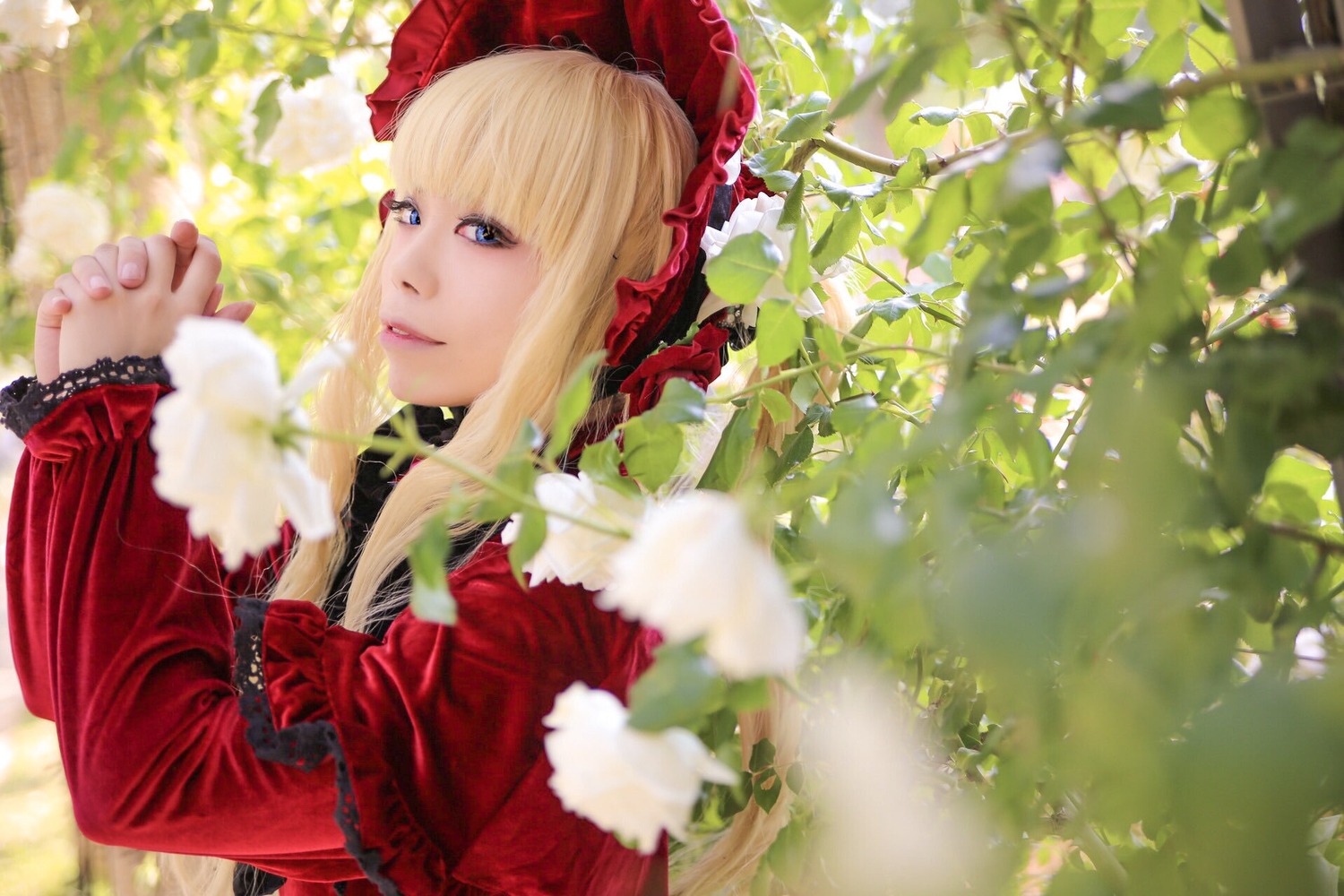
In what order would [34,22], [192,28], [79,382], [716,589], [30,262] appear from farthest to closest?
[30,262] → [34,22] → [192,28] → [79,382] → [716,589]

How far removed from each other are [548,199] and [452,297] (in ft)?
0.30

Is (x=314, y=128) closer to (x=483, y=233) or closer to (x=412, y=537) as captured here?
(x=483, y=233)

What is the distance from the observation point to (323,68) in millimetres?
925

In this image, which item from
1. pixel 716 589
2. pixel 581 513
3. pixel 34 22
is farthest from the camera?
pixel 34 22

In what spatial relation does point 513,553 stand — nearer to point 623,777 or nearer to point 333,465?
point 623,777

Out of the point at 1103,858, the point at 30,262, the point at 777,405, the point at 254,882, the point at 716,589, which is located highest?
the point at 716,589

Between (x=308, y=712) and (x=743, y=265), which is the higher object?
(x=743, y=265)

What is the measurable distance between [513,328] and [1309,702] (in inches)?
22.0

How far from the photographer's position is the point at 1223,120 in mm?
298


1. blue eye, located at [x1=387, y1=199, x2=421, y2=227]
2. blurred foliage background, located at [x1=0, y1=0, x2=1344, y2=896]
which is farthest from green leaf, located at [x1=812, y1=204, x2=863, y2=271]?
blue eye, located at [x1=387, y1=199, x2=421, y2=227]

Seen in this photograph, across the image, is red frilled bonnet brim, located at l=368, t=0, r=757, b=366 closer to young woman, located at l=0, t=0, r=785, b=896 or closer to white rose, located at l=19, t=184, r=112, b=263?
young woman, located at l=0, t=0, r=785, b=896

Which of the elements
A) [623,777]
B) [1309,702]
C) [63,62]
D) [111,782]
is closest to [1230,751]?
[1309,702]

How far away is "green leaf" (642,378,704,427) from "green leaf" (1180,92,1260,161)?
7.1 inches

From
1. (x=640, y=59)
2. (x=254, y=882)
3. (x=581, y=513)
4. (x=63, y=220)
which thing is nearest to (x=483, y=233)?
(x=640, y=59)
